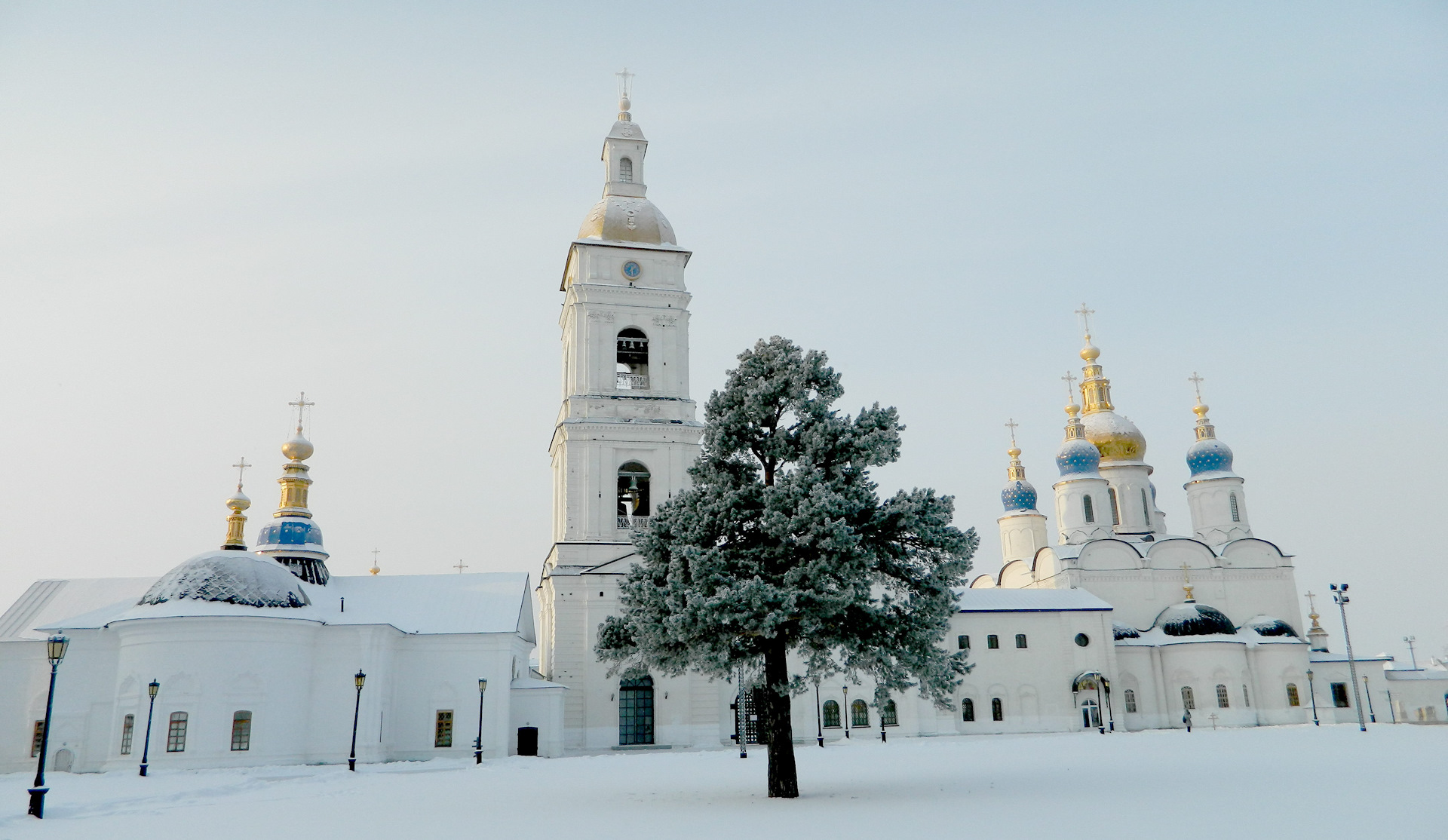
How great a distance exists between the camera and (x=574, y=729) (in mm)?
35125

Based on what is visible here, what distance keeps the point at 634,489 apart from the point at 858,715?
548 inches

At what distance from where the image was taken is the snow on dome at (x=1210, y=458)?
54.3 metres

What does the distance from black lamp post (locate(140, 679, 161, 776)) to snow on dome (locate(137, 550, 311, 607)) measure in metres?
2.77

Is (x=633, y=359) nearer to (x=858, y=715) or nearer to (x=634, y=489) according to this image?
(x=634, y=489)

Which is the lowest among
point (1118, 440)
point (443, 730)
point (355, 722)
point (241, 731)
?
point (443, 730)

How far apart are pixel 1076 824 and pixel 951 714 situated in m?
33.3

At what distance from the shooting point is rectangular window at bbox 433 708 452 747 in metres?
31.7

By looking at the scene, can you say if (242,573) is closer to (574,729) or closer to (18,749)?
(18,749)

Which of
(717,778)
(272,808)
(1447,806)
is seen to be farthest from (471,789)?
(1447,806)

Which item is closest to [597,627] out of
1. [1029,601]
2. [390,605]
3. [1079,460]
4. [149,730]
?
[390,605]

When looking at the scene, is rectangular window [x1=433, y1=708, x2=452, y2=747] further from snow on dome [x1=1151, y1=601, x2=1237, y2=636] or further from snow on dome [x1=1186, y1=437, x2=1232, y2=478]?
snow on dome [x1=1186, y1=437, x2=1232, y2=478]

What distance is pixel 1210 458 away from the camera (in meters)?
54.4

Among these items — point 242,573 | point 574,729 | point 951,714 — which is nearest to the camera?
point 242,573

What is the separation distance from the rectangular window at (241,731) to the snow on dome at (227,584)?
323 centimetres
